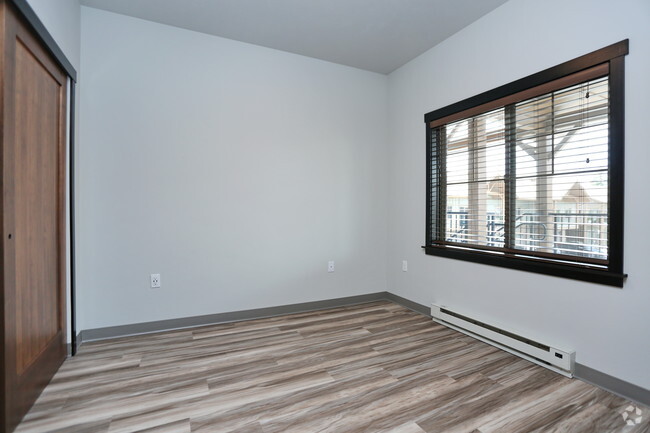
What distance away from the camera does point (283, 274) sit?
133 inches

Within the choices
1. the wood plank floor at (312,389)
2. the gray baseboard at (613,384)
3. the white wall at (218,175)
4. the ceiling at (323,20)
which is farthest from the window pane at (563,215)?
the white wall at (218,175)

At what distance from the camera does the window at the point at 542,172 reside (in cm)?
197

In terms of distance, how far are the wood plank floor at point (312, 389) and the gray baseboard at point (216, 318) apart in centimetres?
10

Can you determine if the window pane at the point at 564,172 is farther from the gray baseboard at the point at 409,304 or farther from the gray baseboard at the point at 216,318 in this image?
the gray baseboard at the point at 216,318

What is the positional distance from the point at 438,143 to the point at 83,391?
3.45 m

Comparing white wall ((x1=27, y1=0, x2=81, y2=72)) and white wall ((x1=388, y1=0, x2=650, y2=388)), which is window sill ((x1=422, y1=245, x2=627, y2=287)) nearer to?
white wall ((x1=388, y1=0, x2=650, y2=388))

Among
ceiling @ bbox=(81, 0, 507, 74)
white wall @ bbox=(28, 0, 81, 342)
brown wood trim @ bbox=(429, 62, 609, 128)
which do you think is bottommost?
brown wood trim @ bbox=(429, 62, 609, 128)

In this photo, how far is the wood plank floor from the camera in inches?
64.9

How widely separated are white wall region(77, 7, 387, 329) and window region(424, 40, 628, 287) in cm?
103

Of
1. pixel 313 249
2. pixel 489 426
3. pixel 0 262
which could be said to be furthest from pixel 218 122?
pixel 489 426

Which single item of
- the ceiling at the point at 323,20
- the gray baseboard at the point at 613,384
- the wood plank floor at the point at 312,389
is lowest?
the wood plank floor at the point at 312,389

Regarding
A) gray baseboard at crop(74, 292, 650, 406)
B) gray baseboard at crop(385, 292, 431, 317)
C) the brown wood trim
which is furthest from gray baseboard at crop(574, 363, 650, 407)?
the brown wood trim

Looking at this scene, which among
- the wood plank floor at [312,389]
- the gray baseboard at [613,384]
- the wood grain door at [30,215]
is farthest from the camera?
the gray baseboard at [613,384]

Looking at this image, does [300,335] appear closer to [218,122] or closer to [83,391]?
[83,391]
